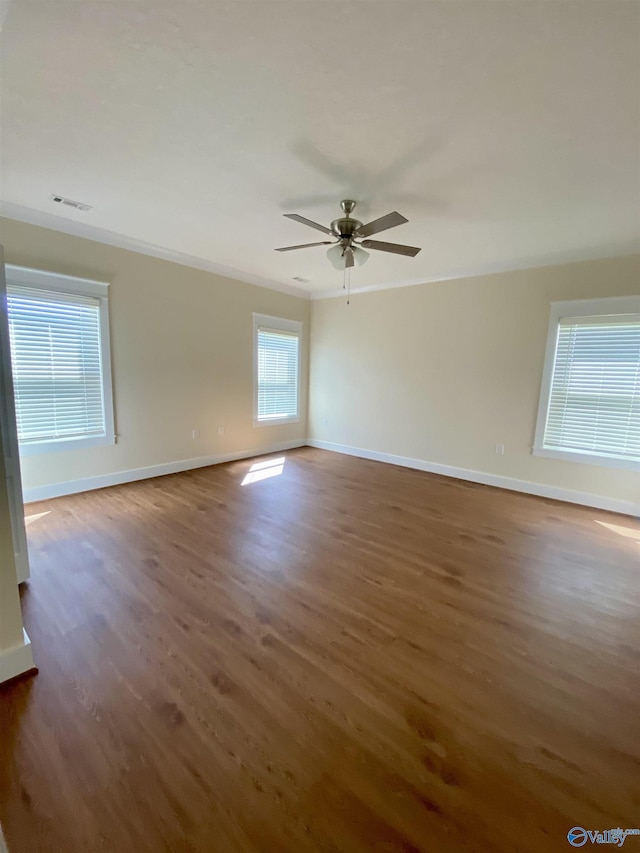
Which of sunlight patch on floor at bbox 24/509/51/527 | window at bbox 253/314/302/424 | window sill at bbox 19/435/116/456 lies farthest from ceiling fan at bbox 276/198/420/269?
sunlight patch on floor at bbox 24/509/51/527

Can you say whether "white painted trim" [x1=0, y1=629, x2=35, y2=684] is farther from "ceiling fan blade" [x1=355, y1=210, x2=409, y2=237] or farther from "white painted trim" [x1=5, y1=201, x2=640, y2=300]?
"white painted trim" [x1=5, y1=201, x2=640, y2=300]

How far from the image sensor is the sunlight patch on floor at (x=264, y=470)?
4.44 m

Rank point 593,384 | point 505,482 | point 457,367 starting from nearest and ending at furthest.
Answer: point 593,384, point 505,482, point 457,367

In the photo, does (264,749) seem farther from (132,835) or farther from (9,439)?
(9,439)

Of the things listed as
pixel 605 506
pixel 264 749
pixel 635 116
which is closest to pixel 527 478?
pixel 605 506

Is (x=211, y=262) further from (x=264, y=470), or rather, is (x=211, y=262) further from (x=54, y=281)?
(x=264, y=470)

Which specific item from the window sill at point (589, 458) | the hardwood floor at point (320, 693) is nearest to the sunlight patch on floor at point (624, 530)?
the hardwood floor at point (320, 693)

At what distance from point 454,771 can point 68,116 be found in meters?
3.56

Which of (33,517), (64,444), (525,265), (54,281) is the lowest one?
(33,517)

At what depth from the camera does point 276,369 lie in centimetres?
571

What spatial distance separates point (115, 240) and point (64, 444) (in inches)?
88.2

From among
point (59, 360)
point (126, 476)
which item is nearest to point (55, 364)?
point (59, 360)

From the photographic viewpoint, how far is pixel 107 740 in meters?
1.29

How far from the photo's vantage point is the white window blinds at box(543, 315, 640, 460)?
11.6ft
